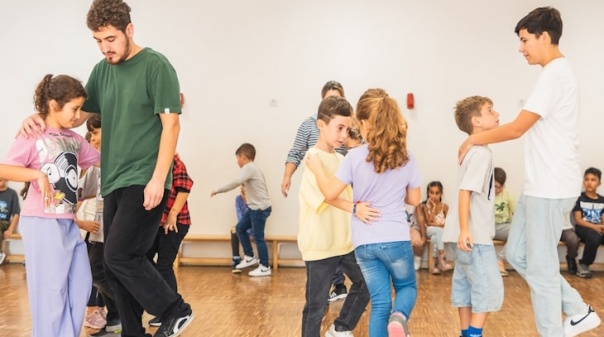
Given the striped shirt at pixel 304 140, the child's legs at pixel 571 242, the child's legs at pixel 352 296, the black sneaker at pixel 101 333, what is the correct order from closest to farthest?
1. the child's legs at pixel 352 296
2. the black sneaker at pixel 101 333
3. the striped shirt at pixel 304 140
4. the child's legs at pixel 571 242

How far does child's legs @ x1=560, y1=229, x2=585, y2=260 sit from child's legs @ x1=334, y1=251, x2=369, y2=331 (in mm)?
4086

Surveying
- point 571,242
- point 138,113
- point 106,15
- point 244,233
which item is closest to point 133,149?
point 138,113

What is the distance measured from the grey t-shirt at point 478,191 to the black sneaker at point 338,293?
5.89ft

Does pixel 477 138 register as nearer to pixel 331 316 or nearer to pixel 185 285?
pixel 331 316

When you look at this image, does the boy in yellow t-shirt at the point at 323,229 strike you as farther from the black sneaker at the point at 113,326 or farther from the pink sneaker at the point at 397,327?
the black sneaker at the point at 113,326

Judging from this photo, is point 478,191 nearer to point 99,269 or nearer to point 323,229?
point 323,229

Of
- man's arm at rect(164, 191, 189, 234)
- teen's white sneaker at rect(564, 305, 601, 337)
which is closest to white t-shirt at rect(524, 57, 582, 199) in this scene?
teen's white sneaker at rect(564, 305, 601, 337)

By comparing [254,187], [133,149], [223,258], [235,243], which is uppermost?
[133,149]

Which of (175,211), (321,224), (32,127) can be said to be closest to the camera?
(32,127)

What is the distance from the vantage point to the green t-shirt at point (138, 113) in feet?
9.88

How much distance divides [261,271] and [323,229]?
381cm

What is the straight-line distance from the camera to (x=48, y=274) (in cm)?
300

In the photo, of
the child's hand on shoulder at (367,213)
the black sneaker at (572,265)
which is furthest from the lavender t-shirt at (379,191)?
the black sneaker at (572,265)

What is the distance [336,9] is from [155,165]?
4.99 meters
